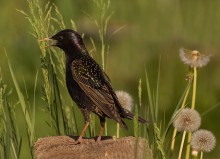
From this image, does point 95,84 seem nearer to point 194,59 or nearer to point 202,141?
point 194,59

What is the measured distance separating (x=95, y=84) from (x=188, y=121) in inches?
28.7

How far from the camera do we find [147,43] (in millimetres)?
12945

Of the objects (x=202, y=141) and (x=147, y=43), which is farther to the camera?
(x=147, y=43)

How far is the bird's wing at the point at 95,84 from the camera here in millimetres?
6969

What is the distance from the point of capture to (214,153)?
9.66 meters

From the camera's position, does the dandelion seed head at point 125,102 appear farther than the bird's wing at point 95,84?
Yes

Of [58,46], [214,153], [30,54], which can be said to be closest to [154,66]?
[30,54]

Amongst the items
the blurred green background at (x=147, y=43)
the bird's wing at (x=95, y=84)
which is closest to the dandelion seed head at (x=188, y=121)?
the bird's wing at (x=95, y=84)

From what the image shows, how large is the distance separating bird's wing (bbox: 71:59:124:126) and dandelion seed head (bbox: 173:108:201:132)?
43 cm

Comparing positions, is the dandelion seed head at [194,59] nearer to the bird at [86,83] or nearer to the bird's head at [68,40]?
the bird at [86,83]

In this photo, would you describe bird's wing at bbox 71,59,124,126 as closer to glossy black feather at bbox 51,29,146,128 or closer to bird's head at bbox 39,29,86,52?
glossy black feather at bbox 51,29,146,128

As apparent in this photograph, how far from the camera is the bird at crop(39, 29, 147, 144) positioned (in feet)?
23.0

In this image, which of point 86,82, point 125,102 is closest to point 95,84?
point 86,82

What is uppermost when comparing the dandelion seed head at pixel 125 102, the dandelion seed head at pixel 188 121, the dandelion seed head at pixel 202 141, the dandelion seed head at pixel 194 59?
the dandelion seed head at pixel 194 59
